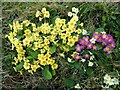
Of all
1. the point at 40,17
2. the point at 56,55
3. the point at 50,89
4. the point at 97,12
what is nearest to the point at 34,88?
the point at 50,89

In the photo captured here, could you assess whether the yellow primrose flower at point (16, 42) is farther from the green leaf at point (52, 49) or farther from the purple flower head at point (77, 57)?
the purple flower head at point (77, 57)

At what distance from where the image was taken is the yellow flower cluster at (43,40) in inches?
95.8

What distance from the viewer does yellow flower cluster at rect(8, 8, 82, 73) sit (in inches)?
95.8

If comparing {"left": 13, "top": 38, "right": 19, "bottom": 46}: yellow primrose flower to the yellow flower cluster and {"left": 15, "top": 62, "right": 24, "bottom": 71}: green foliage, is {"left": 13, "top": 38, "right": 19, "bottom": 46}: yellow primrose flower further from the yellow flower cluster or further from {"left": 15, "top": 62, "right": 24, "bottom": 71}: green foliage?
{"left": 15, "top": 62, "right": 24, "bottom": 71}: green foliage

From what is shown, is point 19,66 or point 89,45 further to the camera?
point 19,66

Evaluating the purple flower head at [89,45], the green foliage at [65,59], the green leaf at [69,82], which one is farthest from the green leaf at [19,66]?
A: the purple flower head at [89,45]

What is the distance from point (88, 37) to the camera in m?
2.42

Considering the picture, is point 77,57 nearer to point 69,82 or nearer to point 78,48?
point 78,48

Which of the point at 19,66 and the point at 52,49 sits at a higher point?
the point at 52,49

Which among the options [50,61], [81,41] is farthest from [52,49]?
[81,41]

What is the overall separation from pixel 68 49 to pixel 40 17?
1.13 feet

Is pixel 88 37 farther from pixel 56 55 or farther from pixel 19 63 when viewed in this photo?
pixel 19 63

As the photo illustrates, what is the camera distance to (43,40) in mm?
2469

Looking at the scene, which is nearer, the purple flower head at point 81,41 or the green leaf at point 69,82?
the purple flower head at point 81,41
